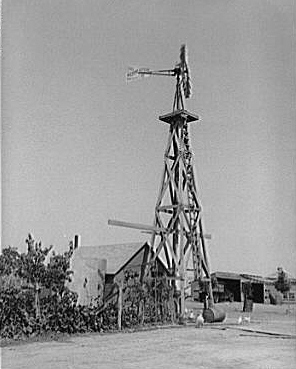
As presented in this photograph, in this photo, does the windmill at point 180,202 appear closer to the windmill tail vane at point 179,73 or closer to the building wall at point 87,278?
the windmill tail vane at point 179,73

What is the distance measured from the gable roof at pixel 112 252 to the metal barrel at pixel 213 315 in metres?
0.39

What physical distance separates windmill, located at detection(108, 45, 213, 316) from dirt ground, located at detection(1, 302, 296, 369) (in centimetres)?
22

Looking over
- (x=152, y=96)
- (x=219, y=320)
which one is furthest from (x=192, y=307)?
(x=152, y=96)

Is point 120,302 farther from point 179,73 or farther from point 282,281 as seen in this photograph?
point 179,73

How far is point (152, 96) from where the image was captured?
1.96 meters

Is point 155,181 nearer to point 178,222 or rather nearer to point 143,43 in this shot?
point 178,222

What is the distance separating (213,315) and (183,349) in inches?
22.2

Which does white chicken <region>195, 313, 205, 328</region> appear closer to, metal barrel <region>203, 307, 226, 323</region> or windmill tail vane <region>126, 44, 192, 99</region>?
metal barrel <region>203, 307, 226, 323</region>

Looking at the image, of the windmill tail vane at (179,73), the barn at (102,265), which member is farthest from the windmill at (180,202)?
the barn at (102,265)

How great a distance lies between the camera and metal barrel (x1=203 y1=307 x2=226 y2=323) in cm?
230

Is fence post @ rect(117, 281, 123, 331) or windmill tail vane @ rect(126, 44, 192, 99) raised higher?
windmill tail vane @ rect(126, 44, 192, 99)

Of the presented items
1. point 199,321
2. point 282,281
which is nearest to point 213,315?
point 199,321

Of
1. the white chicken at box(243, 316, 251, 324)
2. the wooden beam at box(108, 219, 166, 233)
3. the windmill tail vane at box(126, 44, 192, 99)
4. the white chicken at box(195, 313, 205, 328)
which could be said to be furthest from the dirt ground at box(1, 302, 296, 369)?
the windmill tail vane at box(126, 44, 192, 99)

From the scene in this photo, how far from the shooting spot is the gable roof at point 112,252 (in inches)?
83.0
